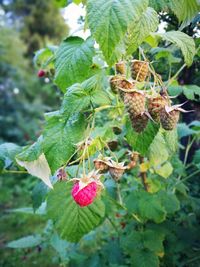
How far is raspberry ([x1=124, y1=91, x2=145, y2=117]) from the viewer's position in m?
0.69

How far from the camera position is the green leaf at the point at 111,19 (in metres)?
0.63

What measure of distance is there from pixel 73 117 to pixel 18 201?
3.37 m

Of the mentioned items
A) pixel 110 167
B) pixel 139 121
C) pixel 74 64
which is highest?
pixel 74 64

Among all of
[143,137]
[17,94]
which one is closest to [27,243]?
[143,137]

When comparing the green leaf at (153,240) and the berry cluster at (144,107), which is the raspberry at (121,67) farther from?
the green leaf at (153,240)

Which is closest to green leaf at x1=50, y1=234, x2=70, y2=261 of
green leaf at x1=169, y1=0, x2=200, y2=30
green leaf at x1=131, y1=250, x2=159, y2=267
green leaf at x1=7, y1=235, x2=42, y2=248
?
green leaf at x1=7, y1=235, x2=42, y2=248

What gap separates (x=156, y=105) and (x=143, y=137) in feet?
0.36

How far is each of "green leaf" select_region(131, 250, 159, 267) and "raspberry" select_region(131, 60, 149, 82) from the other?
75cm

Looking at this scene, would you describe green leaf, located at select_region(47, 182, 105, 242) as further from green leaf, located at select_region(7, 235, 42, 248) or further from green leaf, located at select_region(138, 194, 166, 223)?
green leaf, located at select_region(7, 235, 42, 248)

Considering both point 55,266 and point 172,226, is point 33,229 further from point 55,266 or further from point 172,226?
point 172,226

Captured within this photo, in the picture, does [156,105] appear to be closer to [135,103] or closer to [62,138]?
[135,103]

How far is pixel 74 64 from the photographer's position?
821mm

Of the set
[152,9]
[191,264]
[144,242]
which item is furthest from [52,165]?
[191,264]

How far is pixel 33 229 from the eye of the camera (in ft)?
10.00
